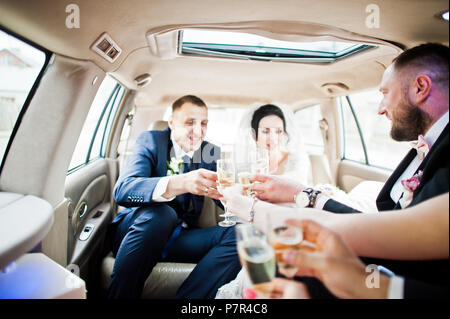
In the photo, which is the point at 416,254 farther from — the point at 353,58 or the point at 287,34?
the point at 353,58

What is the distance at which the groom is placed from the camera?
1.13 metres

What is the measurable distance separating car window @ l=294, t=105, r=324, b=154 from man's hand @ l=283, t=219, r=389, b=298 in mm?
1944

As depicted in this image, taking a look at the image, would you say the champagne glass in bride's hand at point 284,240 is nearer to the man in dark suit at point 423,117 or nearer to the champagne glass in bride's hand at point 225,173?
the man in dark suit at point 423,117

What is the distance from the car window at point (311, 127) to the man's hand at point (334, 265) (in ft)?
6.38

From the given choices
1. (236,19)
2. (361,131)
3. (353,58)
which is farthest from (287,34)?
(361,131)

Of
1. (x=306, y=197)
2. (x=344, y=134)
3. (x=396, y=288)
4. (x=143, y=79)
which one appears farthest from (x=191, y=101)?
(x=344, y=134)

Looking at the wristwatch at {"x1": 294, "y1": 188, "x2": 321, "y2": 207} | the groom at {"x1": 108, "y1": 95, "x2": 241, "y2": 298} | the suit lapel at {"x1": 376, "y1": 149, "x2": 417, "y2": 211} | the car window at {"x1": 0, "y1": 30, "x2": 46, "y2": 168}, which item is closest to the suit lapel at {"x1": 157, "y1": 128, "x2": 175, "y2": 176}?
the groom at {"x1": 108, "y1": 95, "x2": 241, "y2": 298}

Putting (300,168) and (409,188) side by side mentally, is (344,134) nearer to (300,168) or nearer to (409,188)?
(300,168)

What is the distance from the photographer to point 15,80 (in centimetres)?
94

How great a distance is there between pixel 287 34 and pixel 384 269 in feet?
2.94

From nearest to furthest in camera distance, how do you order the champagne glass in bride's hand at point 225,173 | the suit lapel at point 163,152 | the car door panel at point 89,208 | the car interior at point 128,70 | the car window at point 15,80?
1. the car interior at point 128,70
2. the car window at point 15,80
3. the champagne glass in bride's hand at point 225,173
4. the car door panel at point 89,208
5. the suit lapel at point 163,152

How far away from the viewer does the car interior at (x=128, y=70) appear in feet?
2.58

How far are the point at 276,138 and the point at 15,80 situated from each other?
1.65 metres

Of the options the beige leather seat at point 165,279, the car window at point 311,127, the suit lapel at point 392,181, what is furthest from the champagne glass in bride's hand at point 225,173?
the car window at point 311,127
